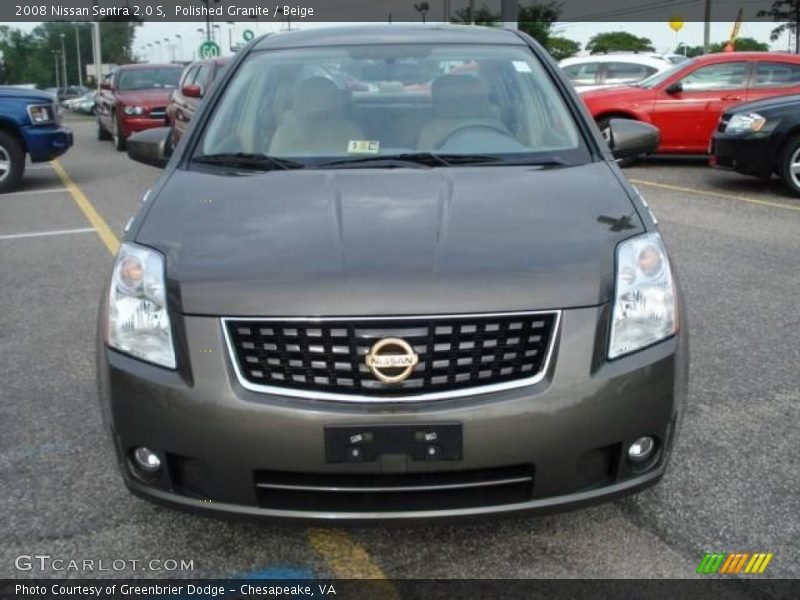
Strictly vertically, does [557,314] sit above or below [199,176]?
below

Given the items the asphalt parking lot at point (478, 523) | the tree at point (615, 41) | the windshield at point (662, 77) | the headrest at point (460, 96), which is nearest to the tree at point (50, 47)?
the tree at point (615, 41)

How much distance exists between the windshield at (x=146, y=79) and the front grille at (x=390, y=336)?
54.2ft

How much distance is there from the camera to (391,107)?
3922 millimetres

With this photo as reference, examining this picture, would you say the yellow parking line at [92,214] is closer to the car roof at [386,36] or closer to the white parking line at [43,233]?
the white parking line at [43,233]

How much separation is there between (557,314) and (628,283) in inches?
11.9

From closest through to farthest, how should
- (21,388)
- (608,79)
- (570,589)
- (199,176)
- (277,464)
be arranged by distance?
(277,464) → (570,589) → (199,176) → (21,388) → (608,79)

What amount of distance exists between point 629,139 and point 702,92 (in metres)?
9.42

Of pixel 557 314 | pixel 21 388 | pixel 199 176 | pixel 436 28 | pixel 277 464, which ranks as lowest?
pixel 21 388

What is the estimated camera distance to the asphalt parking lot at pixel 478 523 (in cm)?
281

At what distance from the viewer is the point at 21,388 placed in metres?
4.40

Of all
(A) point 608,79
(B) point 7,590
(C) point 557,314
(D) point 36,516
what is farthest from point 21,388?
(A) point 608,79

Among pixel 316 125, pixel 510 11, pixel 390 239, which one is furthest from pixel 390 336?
pixel 510 11

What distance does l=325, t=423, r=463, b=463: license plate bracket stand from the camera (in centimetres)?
242

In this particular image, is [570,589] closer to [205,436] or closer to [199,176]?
[205,436]
